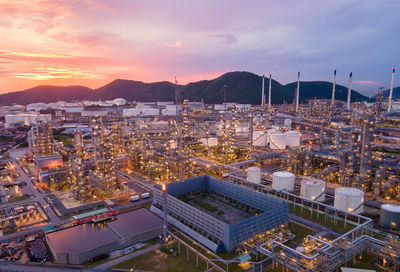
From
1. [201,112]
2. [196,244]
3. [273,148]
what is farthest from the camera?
[201,112]

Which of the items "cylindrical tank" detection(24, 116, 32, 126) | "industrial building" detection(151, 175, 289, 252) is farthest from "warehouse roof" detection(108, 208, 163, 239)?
"cylindrical tank" detection(24, 116, 32, 126)

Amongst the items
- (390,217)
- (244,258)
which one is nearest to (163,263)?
(244,258)

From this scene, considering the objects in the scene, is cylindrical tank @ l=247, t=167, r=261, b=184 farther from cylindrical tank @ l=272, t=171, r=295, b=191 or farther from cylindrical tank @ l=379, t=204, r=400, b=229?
cylindrical tank @ l=379, t=204, r=400, b=229

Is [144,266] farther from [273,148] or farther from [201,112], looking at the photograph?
[201,112]

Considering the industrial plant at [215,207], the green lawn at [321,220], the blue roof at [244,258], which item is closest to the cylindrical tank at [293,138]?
the industrial plant at [215,207]

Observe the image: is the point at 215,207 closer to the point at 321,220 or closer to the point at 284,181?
the point at 321,220

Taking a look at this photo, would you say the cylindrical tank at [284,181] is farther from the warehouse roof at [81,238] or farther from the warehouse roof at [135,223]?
the warehouse roof at [81,238]

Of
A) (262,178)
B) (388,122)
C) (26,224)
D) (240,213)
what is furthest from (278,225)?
(388,122)
